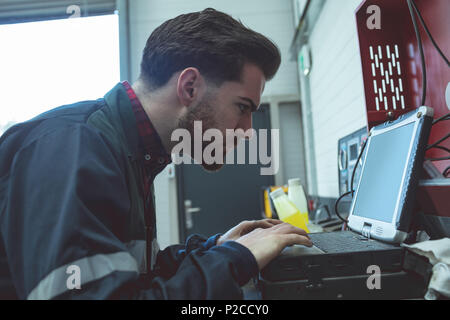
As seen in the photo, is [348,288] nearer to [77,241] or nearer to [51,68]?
[77,241]

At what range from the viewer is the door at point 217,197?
2900 millimetres

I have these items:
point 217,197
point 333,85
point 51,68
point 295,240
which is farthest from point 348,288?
point 51,68

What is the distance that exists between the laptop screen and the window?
2.01m

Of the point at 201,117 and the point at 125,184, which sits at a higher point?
the point at 201,117

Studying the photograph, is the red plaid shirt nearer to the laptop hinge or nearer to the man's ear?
the man's ear

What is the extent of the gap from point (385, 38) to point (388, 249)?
0.72 meters

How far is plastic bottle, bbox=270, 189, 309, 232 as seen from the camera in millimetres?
1259

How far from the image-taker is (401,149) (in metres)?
0.64

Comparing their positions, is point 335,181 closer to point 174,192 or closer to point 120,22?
point 174,192

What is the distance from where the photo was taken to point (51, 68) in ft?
8.07

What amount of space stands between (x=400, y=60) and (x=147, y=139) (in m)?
0.82

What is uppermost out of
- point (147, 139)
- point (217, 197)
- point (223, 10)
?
point (223, 10)
